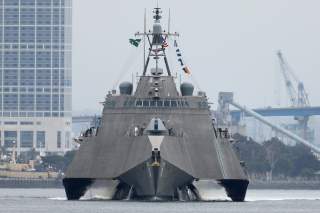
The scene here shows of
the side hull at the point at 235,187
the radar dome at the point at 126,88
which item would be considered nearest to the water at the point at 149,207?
the side hull at the point at 235,187

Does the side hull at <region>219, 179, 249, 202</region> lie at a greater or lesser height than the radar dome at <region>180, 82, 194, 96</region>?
lesser

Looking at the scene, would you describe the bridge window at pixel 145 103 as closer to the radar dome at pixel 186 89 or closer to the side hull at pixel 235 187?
the radar dome at pixel 186 89

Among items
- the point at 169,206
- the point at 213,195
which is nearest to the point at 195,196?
the point at 213,195

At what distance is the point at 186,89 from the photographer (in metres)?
156

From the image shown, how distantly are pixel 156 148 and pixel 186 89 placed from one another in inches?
487

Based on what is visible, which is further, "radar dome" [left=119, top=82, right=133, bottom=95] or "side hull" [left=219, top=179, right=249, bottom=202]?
"radar dome" [left=119, top=82, right=133, bottom=95]

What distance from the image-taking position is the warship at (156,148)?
14525cm

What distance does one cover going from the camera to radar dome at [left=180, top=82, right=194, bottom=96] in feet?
511

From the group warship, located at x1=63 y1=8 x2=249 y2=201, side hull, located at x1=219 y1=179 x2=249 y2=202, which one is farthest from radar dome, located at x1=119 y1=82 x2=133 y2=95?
side hull, located at x1=219 y1=179 x2=249 y2=202

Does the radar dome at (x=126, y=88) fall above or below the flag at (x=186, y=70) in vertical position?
below

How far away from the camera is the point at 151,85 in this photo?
152250 mm

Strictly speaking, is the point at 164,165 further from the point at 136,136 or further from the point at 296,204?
the point at 296,204

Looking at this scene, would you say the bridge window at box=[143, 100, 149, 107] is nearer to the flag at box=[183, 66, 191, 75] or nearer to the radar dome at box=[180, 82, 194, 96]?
the radar dome at box=[180, 82, 194, 96]

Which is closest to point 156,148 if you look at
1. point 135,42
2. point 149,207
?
point 149,207
